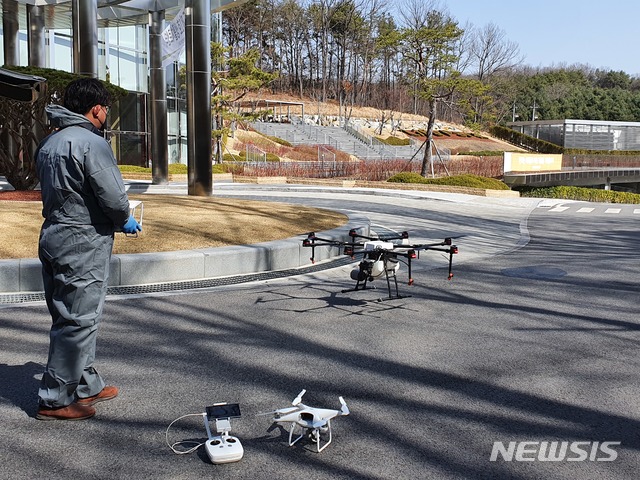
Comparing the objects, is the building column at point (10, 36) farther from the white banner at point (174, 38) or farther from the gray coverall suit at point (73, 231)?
the gray coverall suit at point (73, 231)

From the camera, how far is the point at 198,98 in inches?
706

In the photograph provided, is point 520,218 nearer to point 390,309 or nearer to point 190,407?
point 390,309

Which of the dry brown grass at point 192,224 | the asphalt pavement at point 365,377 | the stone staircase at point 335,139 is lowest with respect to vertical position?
the asphalt pavement at point 365,377

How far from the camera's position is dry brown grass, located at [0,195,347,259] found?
910 centimetres

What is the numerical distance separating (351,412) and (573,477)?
1.34 m

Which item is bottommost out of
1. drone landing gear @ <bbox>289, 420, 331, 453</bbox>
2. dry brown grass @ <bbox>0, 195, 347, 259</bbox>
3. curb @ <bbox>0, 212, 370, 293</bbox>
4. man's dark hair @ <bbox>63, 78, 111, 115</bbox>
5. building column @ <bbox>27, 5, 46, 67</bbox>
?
drone landing gear @ <bbox>289, 420, 331, 453</bbox>

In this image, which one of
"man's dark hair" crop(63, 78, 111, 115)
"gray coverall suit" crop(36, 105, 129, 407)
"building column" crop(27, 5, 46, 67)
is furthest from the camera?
"building column" crop(27, 5, 46, 67)

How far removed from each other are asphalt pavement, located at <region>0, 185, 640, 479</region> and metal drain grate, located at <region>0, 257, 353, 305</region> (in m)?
0.23

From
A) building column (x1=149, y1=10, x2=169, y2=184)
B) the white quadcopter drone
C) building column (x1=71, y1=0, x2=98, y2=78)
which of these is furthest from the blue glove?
building column (x1=149, y1=10, x2=169, y2=184)

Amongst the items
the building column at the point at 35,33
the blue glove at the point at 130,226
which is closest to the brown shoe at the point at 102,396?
the blue glove at the point at 130,226

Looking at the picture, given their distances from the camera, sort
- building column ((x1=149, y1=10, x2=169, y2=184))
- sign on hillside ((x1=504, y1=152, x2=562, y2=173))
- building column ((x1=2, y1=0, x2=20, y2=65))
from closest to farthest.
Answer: building column ((x1=149, y1=10, x2=169, y2=184))
building column ((x1=2, y1=0, x2=20, y2=65))
sign on hillside ((x1=504, y1=152, x2=562, y2=173))

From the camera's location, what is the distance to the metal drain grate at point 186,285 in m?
7.34

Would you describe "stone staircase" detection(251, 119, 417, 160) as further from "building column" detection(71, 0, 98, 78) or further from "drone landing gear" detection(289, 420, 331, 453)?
"drone landing gear" detection(289, 420, 331, 453)

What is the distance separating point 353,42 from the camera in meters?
92.8
